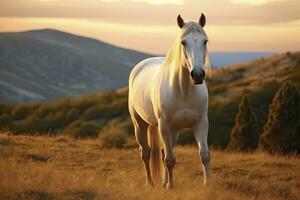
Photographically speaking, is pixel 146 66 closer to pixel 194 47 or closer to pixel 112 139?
pixel 194 47

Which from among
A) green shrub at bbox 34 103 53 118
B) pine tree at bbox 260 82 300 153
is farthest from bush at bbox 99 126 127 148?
green shrub at bbox 34 103 53 118

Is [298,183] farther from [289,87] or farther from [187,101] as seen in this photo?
[289,87]

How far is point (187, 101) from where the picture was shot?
7789mm

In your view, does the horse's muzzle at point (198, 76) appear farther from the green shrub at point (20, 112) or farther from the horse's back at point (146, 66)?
the green shrub at point (20, 112)

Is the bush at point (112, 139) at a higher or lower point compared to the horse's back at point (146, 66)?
lower

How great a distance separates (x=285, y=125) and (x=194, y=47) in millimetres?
13818

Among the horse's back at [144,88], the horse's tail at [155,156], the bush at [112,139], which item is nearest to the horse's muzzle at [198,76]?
the horse's back at [144,88]

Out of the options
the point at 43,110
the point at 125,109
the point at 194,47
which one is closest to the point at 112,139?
the point at 194,47

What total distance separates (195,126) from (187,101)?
1.33ft

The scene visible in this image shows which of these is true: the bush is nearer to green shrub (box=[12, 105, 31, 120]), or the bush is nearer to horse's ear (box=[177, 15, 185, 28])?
horse's ear (box=[177, 15, 185, 28])

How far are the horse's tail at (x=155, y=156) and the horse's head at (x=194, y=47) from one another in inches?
96.8

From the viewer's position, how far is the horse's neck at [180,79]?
25.6 ft

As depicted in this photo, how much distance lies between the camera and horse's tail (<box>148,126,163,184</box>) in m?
9.61

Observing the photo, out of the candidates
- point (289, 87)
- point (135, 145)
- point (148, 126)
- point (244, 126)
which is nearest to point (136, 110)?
point (148, 126)
